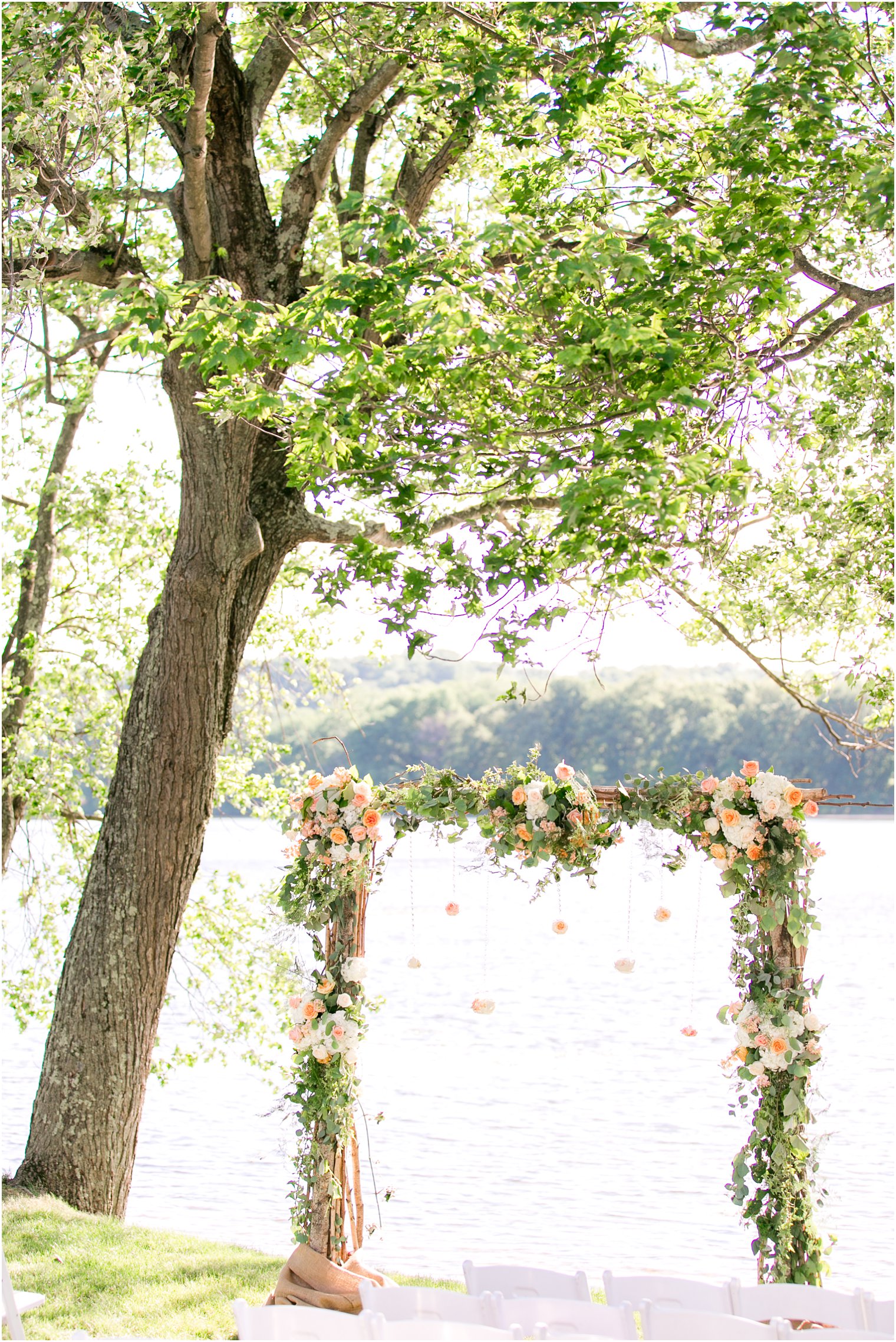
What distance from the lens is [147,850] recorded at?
5875 mm

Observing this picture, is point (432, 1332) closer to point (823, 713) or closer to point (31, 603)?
point (823, 713)

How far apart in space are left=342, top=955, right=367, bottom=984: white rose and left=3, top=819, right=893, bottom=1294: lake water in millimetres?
477

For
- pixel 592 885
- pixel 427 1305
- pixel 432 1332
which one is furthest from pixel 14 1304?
pixel 592 885

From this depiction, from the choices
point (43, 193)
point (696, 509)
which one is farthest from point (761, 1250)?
point (43, 193)

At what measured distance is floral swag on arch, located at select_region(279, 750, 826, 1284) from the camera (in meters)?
4.22

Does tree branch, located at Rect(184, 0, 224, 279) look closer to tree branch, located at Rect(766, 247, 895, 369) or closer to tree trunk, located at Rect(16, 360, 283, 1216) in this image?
tree trunk, located at Rect(16, 360, 283, 1216)

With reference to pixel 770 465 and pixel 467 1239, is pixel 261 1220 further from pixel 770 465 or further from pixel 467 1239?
pixel 770 465

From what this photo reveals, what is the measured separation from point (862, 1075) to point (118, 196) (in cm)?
1154

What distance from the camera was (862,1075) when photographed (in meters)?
13.2

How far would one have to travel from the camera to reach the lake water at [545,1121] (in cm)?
811

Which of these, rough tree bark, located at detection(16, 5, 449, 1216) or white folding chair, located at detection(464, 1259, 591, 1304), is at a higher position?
rough tree bark, located at detection(16, 5, 449, 1216)

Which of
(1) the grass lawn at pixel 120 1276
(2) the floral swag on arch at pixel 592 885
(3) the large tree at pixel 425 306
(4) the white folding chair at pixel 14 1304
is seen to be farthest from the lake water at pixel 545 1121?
(3) the large tree at pixel 425 306

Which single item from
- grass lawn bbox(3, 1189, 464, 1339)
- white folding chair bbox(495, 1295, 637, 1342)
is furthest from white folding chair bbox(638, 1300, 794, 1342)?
grass lawn bbox(3, 1189, 464, 1339)

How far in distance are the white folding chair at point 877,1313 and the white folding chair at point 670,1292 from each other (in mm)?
369
